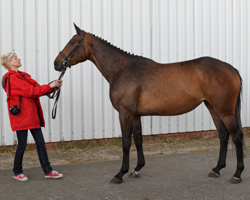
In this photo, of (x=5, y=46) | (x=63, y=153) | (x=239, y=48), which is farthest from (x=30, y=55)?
(x=239, y=48)

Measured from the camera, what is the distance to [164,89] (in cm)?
414

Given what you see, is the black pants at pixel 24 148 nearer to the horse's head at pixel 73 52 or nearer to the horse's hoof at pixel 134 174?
the horse's head at pixel 73 52

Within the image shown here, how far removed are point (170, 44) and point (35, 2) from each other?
2967 mm

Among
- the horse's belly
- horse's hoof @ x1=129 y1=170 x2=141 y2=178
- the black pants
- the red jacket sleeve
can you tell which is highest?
the red jacket sleeve

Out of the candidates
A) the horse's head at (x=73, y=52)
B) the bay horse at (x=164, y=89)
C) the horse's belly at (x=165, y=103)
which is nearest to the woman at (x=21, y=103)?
the horse's head at (x=73, y=52)

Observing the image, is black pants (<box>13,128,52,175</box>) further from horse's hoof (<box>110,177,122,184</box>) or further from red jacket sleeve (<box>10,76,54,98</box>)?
horse's hoof (<box>110,177,122,184</box>)

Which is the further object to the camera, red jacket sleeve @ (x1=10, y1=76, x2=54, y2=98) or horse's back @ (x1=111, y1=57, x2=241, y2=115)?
horse's back @ (x1=111, y1=57, x2=241, y2=115)

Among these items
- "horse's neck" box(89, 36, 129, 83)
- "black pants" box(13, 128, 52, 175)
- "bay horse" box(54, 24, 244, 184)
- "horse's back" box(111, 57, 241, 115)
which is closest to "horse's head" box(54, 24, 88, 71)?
"bay horse" box(54, 24, 244, 184)

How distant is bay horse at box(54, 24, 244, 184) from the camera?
406cm

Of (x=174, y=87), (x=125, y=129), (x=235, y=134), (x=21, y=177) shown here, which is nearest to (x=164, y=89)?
(x=174, y=87)

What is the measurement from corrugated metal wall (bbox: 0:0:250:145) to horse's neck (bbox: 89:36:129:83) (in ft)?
6.06

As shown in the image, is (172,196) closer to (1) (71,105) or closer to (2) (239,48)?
(1) (71,105)

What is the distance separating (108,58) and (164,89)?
0.92 m

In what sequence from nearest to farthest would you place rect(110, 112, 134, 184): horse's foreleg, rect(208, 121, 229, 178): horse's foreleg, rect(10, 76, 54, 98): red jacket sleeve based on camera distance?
rect(10, 76, 54, 98): red jacket sleeve
rect(110, 112, 134, 184): horse's foreleg
rect(208, 121, 229, 178): horse's foreleg
